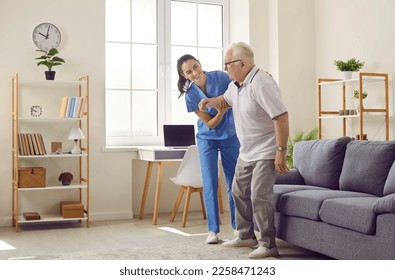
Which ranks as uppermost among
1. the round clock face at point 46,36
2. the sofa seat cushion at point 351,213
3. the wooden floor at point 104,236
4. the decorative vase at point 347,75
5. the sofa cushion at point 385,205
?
the round clock face at point 46,36

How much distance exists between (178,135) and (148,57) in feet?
3.28

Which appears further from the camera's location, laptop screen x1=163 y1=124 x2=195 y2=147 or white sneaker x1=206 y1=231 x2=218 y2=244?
laptop screen x1=163 y1=124 x2=195 y2=147

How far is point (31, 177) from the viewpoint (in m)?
5.43

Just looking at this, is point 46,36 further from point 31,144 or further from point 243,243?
point 243,243

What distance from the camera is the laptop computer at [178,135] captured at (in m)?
6.06

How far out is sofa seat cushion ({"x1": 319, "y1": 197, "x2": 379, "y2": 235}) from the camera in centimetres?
329

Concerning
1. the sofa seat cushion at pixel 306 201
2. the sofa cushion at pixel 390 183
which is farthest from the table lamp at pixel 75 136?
the sofa cushion at pixel 390 183

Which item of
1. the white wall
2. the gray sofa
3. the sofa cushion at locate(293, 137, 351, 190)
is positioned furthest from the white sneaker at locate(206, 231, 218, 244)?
the white wall

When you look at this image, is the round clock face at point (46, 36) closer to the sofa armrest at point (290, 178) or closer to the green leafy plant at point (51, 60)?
the green leafy plant at point (51, 60)

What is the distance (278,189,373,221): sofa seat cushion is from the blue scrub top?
667mm

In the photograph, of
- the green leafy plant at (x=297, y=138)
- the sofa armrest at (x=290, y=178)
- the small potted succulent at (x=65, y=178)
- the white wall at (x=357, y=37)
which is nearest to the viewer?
the sofa armrest at (x=290, y=178)

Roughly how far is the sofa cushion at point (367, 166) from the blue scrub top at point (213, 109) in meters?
0.88

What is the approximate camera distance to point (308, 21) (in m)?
6.61

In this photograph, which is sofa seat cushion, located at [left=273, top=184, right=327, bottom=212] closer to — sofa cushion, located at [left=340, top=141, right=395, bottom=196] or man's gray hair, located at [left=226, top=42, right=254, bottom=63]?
sofa cushion, located at [left=340, top=141, right=395, bottom=196]
